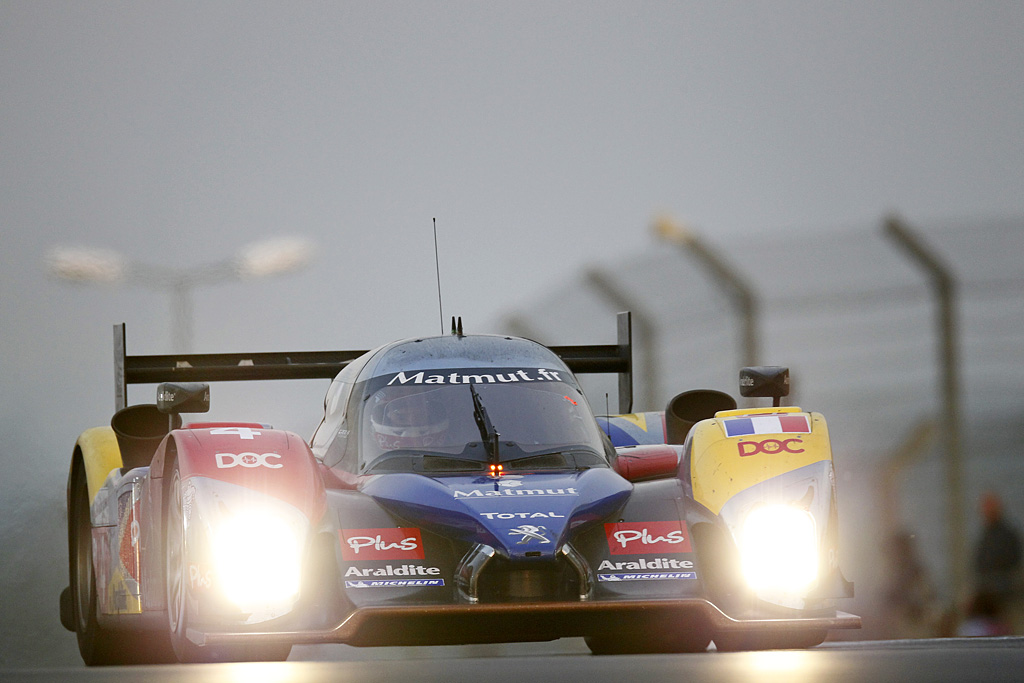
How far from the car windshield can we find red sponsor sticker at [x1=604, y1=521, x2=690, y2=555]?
547 mm

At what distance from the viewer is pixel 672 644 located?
604cm

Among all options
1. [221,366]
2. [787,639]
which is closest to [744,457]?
[787,639]

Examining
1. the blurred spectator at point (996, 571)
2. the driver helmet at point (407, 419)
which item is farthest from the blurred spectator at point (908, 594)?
the driver helmet at point (407, 419)

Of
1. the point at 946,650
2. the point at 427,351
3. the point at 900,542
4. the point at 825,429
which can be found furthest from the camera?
the point at 900,542

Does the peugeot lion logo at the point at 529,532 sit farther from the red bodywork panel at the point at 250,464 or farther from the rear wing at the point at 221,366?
the rear wing at the point at 221,366

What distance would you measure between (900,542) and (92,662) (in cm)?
506

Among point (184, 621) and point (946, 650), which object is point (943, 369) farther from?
point (184, 621)

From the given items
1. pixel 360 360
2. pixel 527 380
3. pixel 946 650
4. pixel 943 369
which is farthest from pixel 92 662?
pixel 943 369

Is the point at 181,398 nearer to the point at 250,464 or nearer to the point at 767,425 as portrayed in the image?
the point at 250,464

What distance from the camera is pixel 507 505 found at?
4969 millimetres

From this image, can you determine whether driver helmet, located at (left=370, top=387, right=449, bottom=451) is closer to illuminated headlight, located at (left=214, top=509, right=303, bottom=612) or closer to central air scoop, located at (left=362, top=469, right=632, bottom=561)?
central air scoop, located at (left=362, top=469, right=632, bottom=561)

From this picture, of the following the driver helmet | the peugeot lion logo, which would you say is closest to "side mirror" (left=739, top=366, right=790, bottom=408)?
the driver helmet

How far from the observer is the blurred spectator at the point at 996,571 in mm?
9016

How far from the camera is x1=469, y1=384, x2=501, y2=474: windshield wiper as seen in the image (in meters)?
5.48
